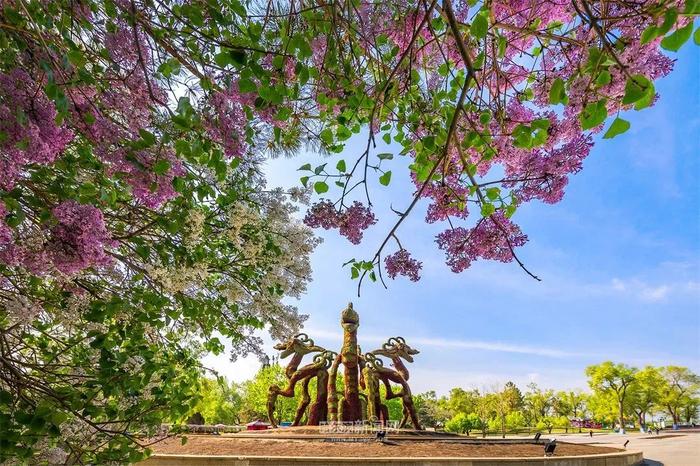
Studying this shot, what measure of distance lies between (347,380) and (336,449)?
4672mm

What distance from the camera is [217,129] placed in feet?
11.2

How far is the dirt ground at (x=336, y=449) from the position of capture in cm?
1158

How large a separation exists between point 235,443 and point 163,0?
12520 mm

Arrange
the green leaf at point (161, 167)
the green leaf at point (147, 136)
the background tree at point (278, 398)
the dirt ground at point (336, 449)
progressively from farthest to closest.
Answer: the background tree at point (278, 398), the dirt ground at point (336, 449), the green leaf at point (161, 167), the green leaf at point (147, 136)

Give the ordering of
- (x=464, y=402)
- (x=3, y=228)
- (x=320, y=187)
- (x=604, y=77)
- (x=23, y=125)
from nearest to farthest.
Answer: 1. (x=604, y=77)
2. (x=23, y=125)
3. (x=3, y=228)
4. (x=320, y=187)
5. (x=464, y=402)

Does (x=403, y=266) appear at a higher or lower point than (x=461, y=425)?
higher

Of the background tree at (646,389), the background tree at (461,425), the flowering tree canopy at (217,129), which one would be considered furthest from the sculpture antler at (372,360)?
the background tree at (646,389)

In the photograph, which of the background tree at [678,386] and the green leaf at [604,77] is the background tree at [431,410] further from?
the green leaf at [604,77]

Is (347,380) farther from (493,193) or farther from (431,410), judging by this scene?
(431,410)

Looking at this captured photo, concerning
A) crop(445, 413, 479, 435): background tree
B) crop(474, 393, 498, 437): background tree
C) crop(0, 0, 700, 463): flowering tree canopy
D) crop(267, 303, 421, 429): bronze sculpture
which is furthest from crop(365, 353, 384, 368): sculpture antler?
crop(474, 393, 498, 437): background tree

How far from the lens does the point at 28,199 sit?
11.4ft

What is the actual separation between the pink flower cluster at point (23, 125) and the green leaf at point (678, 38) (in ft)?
10.1

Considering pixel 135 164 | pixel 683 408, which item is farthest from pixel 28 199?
pixel 683 408

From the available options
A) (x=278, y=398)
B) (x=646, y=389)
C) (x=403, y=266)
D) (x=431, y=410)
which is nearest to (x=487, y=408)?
(x=431, y=410)
